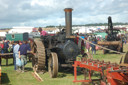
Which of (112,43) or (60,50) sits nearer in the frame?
(60,50)

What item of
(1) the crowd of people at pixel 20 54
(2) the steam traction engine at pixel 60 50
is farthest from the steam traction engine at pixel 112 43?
(1) the crowd of people at pixel 20 54

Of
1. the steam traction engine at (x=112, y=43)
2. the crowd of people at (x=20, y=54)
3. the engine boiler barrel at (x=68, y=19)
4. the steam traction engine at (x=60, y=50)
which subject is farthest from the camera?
the steam traction engine at (x=112, y=43)

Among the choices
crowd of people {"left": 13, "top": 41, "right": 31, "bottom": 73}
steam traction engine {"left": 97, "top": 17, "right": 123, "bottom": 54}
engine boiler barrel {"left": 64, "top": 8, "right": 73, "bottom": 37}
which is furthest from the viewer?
steam traction engine {"left": 97, "top": 17, "right": 123, "bottom": 54}

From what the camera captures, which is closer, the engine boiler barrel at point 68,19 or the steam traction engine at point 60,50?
the steam traction engine at point 60,50

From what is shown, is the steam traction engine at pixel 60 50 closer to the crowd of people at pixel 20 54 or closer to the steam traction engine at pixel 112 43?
the crowd of people at pixel 20 54

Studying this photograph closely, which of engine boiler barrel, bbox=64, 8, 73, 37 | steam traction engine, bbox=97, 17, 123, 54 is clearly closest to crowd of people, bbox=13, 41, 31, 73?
engine boiler barrel, bbox=64, 8, 73, 37

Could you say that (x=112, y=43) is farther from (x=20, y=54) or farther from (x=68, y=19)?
(x=20, y=54)

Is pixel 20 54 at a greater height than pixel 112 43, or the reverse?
pixel 112 43

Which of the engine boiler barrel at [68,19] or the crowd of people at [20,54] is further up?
the engine boiler barrel at [68,19]

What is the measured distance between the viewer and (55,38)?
8.13 metres

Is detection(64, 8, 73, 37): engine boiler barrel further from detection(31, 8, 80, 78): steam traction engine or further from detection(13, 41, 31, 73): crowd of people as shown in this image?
detection(13, 41, 31, 73): crowd of people

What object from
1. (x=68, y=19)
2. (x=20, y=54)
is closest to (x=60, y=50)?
(x=68, y=19)

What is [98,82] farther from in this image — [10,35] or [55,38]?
[10,35]

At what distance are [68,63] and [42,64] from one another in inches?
45.6
